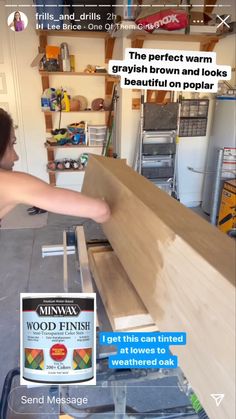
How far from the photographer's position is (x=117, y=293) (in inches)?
35.2

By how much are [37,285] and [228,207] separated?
1829mm

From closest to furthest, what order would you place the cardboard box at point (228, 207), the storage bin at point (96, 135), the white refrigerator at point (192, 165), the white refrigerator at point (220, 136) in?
the cardboard box at point (228, 207)
the white refrigerator at point (220, 136)
the white refrigerator at point (192, 165)
the storage bin at point (96, 135)

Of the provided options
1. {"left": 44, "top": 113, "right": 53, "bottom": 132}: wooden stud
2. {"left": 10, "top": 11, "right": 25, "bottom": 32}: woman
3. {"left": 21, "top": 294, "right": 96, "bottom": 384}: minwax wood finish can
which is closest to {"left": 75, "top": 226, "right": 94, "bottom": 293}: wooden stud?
{"left": 21, "top": 294, "right": 96, "bottom": 384}: minwax wood finish can

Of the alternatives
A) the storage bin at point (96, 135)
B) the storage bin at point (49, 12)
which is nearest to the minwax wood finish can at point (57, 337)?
the storage bin at point (49, 12)

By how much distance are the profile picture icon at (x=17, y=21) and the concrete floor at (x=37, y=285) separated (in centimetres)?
202

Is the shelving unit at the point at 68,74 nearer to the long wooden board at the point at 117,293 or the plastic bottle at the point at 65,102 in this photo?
the plastic bottle at the point at 65,102

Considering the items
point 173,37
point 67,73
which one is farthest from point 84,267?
point 67,73

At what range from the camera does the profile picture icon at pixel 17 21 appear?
296 cm

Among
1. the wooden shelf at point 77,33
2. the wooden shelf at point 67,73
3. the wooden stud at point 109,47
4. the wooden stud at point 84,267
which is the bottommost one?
the wooden stud at point 84,267

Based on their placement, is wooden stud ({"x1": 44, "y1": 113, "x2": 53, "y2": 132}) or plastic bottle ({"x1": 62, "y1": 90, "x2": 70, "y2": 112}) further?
wooden stud ({"x1": 44, "y1": 113, "x2": 53, "y2": 132})

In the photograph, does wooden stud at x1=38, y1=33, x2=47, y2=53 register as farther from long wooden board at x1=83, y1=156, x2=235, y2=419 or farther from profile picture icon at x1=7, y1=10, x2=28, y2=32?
long wooden board at x1=83, y1=156, x2=235, y2=419

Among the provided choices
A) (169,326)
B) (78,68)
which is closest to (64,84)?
(78,68)

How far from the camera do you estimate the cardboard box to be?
8.91 feet

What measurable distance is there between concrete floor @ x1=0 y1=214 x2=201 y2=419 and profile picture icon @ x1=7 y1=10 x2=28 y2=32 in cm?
202
